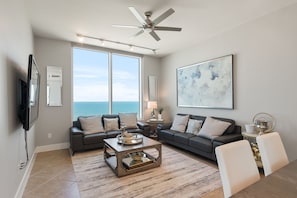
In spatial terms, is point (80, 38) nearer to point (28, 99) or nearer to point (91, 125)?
point (91, 125)

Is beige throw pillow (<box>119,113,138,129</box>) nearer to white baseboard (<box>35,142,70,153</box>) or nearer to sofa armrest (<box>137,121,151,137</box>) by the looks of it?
sofa armrest (<box>137,121,151,137</box>)

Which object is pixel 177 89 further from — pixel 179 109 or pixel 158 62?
pixel 158 62

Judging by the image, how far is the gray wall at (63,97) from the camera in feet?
13.1

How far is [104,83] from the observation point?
4.96m

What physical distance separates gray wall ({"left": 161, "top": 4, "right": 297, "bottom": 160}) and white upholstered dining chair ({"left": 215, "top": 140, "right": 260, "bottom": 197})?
2.15m

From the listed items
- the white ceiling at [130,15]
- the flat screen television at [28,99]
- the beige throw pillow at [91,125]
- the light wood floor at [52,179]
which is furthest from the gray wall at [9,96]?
the beige throw pillow at [91,125]

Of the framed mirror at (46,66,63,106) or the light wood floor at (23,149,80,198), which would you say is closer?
the light wood floor at (23,149,80,198)

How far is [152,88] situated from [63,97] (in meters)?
2.84

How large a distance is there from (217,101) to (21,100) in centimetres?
385

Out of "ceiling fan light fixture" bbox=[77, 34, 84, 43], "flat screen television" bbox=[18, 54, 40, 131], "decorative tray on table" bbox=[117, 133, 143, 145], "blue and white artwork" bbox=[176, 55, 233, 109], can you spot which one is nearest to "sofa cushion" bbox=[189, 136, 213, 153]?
"blue and white artwork" bbox=[176, 55, 233, 109]

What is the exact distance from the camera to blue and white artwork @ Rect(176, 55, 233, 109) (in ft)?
12.1

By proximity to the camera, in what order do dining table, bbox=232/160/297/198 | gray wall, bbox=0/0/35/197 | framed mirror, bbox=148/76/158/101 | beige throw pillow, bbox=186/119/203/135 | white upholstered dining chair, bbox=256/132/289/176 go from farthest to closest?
framed mirror, bbox=148/76/158/101 < beige throw pillow, bbox=186/119/203/135 < gray wall, bbox=0/0/35/197 < white upholstered dining chair, bbox=256/132/289/176 < dining table, bbox=232/160/297/198

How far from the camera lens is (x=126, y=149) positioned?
8.89ft

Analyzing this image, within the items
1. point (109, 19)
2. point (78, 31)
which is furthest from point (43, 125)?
point (109, 19)
